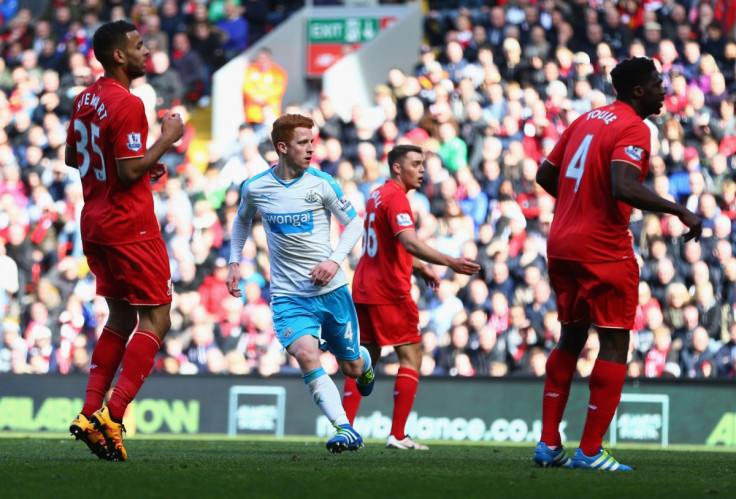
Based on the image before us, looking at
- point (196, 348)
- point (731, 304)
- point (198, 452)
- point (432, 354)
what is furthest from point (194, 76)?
point (198, 452)

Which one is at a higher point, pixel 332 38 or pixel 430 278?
pixel 332 38

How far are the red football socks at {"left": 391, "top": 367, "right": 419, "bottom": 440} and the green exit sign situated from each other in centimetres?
1081

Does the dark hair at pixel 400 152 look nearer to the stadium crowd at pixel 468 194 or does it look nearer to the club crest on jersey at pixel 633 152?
the club crest on jersey at pixel 633 152

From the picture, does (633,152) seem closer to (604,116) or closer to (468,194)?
(604,116)

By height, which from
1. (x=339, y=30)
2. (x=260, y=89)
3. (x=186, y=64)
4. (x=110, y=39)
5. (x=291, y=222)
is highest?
(x=339, y=30)

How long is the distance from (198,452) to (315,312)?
1553 mm

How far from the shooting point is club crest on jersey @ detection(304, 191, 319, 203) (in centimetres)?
823

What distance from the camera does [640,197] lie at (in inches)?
265

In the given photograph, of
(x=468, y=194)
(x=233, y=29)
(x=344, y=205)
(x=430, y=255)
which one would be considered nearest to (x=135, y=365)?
(x=344, y=205)

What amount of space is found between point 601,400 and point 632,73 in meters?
1.87

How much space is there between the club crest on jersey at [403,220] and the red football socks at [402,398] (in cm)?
123

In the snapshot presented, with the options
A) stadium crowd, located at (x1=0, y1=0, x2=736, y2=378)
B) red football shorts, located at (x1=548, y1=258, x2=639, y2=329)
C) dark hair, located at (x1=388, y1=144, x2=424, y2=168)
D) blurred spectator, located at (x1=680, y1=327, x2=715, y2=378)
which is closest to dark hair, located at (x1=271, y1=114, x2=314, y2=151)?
dark hair, located at (x1=388, y1=144, x2=424, y2=168)

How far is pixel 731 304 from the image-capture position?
13.6 meters

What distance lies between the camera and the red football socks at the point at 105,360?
7.44 metres
